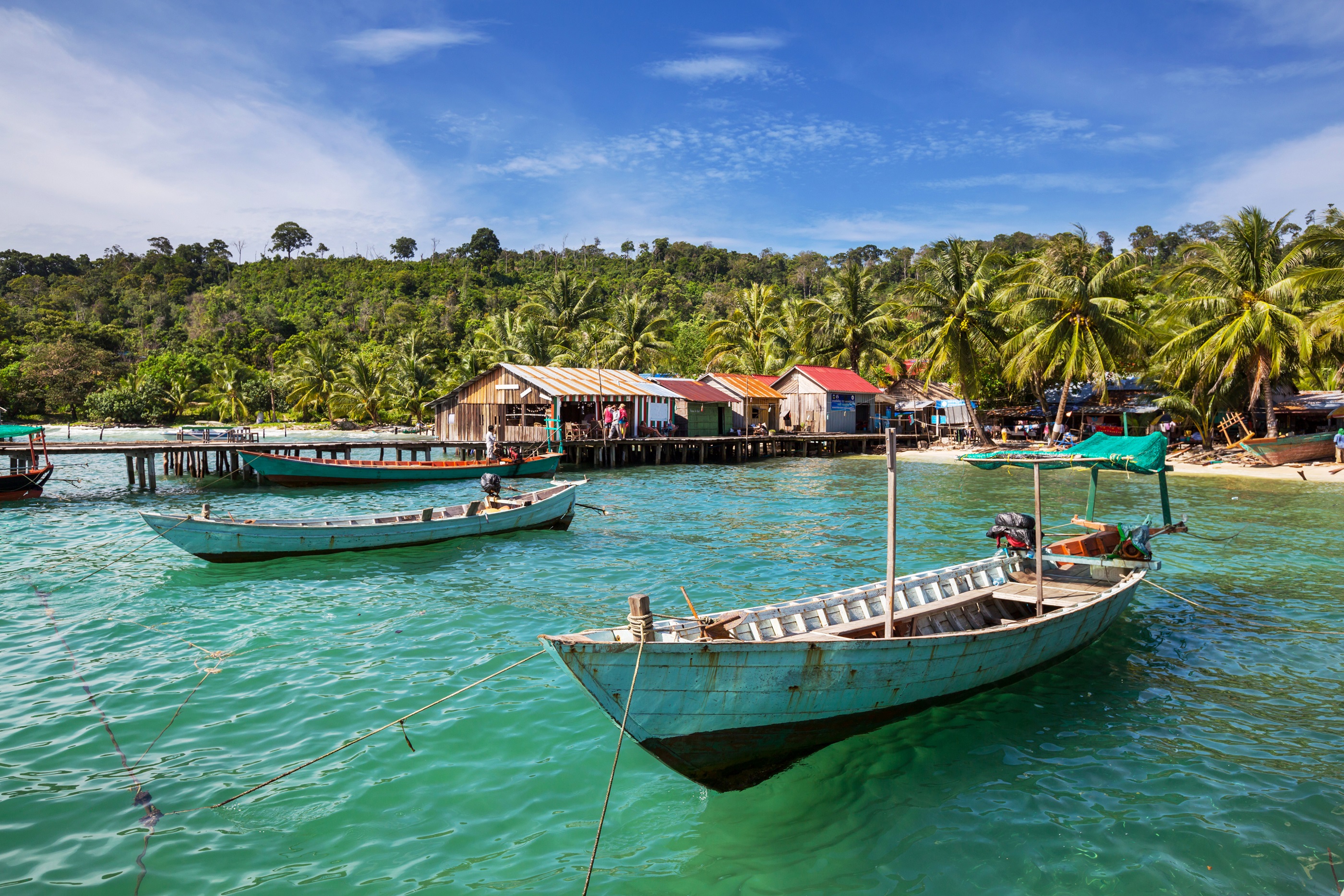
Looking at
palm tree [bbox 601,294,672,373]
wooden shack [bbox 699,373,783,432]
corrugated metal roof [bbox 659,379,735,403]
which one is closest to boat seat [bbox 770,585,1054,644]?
corrugated metal roof [bbox 659,379,735,403]

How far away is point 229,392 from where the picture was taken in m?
60.7

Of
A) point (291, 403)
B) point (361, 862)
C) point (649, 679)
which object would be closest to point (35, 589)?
point (361, 862)

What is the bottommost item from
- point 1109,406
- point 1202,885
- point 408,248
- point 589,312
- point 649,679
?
point 1202,885

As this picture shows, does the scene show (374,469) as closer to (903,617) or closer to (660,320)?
(903,617)

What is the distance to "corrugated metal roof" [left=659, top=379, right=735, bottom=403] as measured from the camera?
134ft

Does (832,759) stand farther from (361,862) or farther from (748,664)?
(361,862)

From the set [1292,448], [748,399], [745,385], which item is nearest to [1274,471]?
[1292,448]

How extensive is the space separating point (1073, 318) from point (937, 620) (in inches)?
1256

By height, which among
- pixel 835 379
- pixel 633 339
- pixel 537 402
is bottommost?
pixel 537 402

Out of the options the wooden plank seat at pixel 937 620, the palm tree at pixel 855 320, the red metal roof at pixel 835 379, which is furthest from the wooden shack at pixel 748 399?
the wooden plank seat at pixel 937 620

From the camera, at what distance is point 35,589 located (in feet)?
40.5

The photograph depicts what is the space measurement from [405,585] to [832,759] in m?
8.60

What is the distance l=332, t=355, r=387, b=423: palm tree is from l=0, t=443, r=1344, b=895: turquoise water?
43.4m

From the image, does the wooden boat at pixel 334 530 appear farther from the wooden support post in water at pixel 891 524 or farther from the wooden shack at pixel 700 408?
the wooden shack at pixel 700 408
